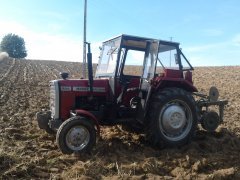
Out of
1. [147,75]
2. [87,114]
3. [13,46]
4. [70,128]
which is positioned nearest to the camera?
[70,128]

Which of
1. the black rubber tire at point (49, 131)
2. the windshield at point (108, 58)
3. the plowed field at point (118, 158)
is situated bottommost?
the plowed field at point (118, 158)

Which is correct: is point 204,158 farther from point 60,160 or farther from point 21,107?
point 21,107

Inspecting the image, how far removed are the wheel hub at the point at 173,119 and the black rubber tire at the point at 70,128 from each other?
5.02ft

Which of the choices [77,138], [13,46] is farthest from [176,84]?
[13,46]

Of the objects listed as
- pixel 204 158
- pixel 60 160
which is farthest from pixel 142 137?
pixel 60 160

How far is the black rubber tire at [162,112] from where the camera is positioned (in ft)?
25.2

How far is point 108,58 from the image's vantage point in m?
8.73

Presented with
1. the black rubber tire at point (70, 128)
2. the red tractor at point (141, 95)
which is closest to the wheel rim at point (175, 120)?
the red tractor at point (141, 95)

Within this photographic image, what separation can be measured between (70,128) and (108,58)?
2220 millimetres

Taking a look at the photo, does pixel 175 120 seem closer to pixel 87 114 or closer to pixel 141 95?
pixel 141 95

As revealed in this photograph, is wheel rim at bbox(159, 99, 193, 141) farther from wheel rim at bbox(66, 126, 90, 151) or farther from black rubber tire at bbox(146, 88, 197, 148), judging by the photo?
wheel rim at bbox(66, 126, 90, 151)

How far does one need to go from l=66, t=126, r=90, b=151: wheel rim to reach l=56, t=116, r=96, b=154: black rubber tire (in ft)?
0.15

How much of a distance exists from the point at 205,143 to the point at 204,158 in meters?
1.13

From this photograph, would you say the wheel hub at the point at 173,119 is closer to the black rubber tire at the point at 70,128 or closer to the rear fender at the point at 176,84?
the rear fender at the point at 176,84
